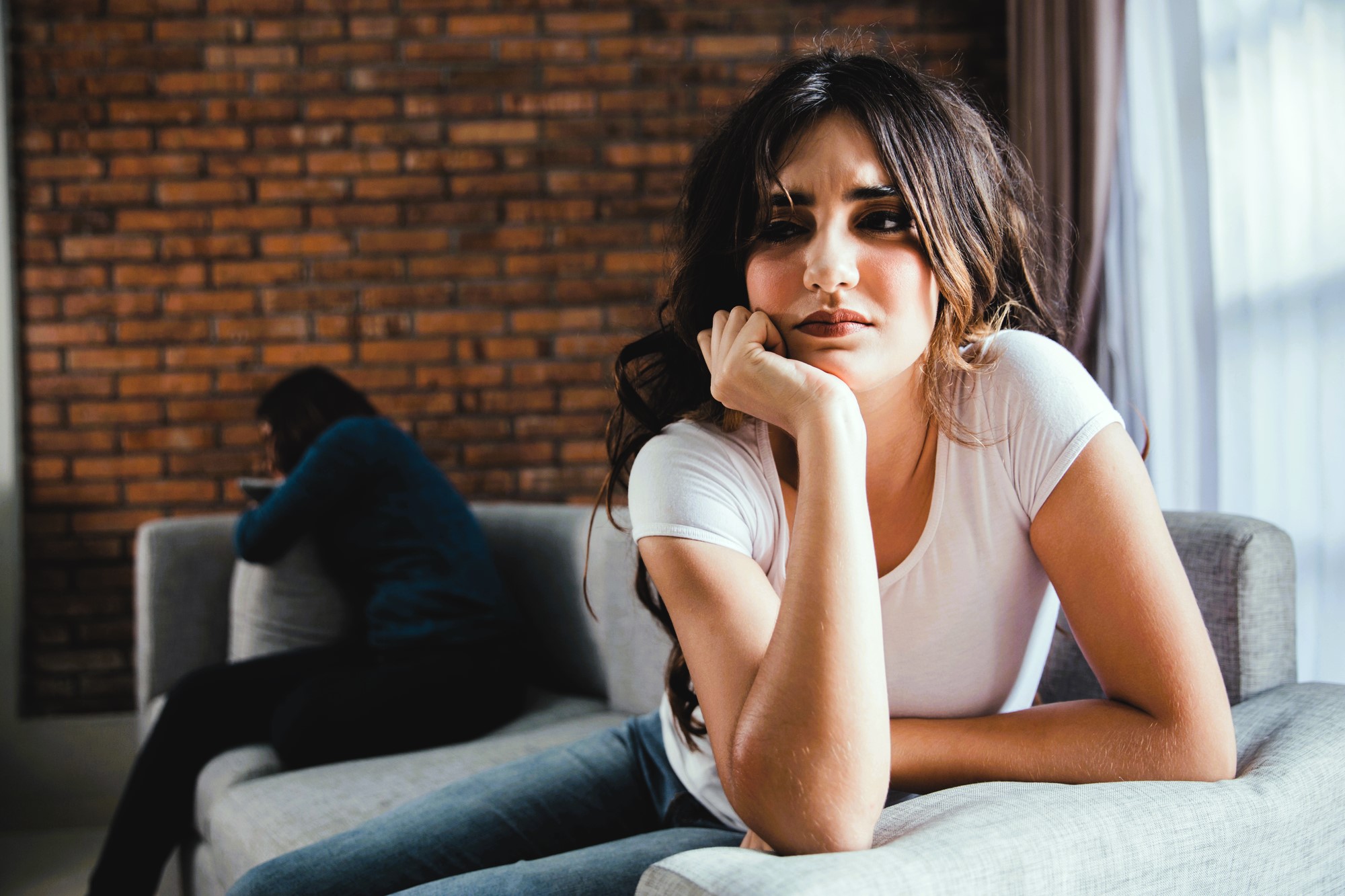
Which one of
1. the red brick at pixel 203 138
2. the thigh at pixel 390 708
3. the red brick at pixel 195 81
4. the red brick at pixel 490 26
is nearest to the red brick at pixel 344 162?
the red brick at pixel 203 138

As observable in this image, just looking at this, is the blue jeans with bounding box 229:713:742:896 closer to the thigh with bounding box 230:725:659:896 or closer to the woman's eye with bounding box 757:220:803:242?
the thigh with bounding box 230:725:659:896

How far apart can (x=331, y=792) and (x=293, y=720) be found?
0.26 meters

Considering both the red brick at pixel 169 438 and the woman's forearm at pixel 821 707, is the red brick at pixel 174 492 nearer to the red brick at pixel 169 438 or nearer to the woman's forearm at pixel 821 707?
the red brick at pixel 169 438

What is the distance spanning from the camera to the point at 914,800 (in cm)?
79

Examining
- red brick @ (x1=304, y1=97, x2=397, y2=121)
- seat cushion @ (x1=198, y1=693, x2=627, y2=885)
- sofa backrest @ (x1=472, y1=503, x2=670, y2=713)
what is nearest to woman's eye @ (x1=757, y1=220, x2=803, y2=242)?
sofa backrest @ (x1=472, y1=503, x2=670, y2=713)

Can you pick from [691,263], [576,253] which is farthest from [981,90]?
[691,263]

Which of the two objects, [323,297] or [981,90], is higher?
[981,90]

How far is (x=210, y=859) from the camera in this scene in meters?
1.65

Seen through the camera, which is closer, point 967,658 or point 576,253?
point 967,658

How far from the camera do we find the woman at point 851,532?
776 millimetres

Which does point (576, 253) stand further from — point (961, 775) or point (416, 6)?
point (961, 775)

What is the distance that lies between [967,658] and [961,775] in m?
0.14

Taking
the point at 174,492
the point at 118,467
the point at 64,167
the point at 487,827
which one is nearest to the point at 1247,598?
the point at 487,827

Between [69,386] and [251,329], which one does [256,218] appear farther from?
[69,386]
